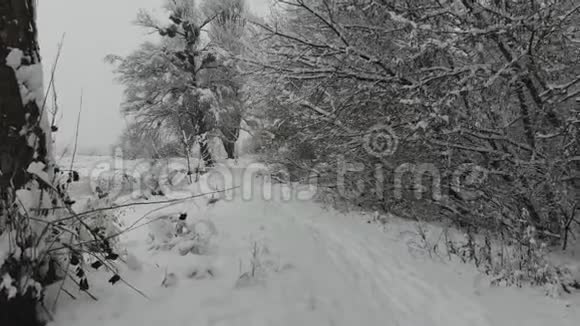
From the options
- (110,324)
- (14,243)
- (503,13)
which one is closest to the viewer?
(14,243)

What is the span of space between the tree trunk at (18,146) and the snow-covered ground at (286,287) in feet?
0.81

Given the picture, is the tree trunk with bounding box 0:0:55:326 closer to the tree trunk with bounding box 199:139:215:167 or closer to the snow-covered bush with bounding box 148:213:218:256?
the snow-covered bush with bounding box 148:213:218:256

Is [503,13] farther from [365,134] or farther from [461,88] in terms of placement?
[365,134]

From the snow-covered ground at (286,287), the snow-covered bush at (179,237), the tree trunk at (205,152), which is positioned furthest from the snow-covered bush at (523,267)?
the tree trunk at (205,152)

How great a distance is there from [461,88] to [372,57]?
1049 mm

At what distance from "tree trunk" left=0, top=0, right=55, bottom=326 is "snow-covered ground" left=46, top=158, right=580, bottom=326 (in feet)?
0.81

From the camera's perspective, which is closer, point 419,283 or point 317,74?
point 419,283

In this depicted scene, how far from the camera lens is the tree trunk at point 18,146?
1577mm

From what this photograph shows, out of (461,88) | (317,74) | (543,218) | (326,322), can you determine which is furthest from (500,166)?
(326,322)

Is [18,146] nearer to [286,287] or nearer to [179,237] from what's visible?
[179,237]

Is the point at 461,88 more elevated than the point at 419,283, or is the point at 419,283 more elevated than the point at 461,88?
the point at 461,88

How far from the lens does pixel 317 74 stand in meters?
4.32

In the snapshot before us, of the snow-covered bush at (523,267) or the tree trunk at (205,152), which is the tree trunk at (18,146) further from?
the tree trunk at (205,152)

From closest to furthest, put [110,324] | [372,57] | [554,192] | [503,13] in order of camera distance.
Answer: [110,324]
[503,13]
[554,192]
[372,57]
